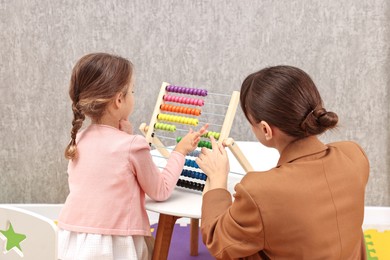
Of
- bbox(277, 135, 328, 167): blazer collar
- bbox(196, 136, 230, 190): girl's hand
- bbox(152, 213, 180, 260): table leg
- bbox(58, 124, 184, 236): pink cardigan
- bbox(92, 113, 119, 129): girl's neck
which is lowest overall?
bbox(152, 213, 180, 260): table leg

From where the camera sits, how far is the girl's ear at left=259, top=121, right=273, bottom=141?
1219 millimetres

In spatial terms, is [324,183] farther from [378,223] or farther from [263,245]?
[378,223]

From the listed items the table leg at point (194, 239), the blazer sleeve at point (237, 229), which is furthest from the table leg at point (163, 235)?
the table leg at point (194, 239)

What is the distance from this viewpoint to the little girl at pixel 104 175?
1.54 metres

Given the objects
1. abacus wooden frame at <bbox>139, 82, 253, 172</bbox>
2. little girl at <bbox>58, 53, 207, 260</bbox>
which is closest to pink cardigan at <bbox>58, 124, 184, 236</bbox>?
little girl at <bbox>58, 53, 207, 260</bbox>

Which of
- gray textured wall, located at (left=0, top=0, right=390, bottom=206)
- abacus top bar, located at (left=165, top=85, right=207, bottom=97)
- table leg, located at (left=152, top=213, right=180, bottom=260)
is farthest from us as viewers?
gray textured wall, located at (left=0, top=0, right=390, bottom=206)

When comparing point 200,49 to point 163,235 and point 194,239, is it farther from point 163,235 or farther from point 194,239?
point 163,235

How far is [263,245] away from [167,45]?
5.39 ft

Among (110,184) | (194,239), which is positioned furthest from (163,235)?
(194,239)

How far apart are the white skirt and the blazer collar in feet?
1.92

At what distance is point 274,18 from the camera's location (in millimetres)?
2580

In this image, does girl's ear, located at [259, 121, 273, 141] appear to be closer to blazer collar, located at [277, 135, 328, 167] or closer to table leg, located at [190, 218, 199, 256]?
blazer collar, located at [277, 135, 328, 167]

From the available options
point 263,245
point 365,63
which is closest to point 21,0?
point 365,63

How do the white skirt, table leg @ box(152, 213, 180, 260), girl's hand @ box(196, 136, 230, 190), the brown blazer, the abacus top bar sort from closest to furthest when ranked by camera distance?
1. the brown blazer
2. girl's hand @ box(196, 136, 230, 190)
3. the white skirt
4. table leg @ box(152, 213, 180, 260)
5. the abacus top bar
